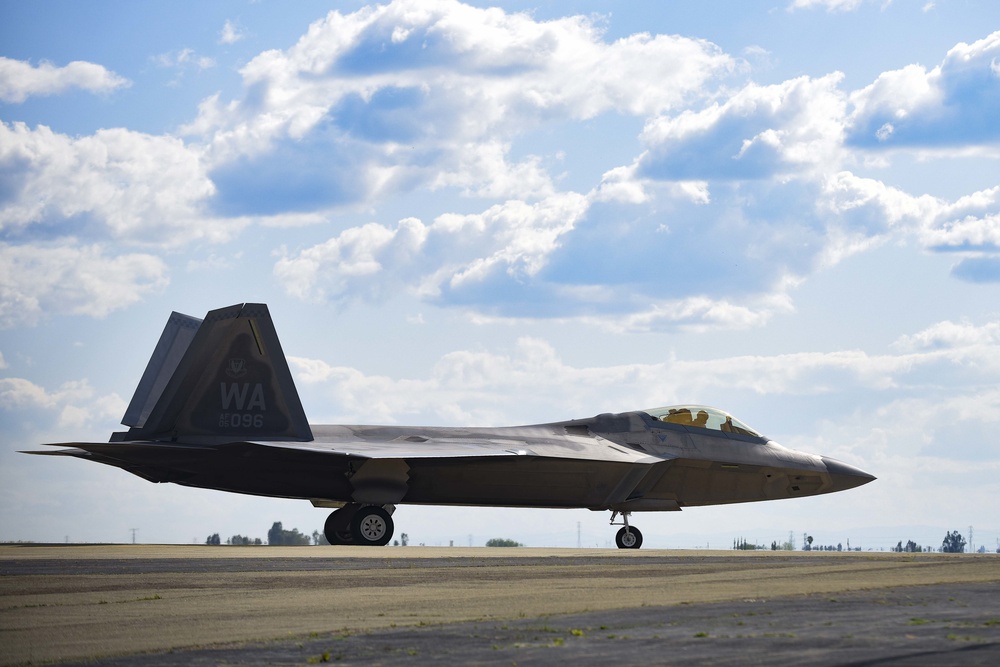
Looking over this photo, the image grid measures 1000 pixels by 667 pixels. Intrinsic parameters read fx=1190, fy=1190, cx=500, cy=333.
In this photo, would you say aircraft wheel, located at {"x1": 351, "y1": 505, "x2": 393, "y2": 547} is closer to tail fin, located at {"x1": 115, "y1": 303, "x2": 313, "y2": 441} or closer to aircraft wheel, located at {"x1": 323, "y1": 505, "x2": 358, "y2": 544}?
aircraft wheel, located at {"x1": 323, "y1": 505, "x2": 358, "y2": 544}

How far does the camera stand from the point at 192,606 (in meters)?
11.3

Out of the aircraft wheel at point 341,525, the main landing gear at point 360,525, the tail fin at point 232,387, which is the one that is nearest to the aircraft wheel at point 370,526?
the main landing gear at point 360,525

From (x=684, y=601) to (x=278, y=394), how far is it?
16215 mm

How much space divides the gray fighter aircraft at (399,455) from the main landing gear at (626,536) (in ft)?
0.11

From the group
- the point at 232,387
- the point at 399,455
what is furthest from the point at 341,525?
the point at 232,387

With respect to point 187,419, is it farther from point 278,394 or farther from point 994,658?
point 994,658

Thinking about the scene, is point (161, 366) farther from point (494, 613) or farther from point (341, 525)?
point (494, 613)

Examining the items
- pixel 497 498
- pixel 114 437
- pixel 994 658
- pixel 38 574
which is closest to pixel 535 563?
pixel 38 574

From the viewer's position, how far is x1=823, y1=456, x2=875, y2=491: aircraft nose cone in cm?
3189

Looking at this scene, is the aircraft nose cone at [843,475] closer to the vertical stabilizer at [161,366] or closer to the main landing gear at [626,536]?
the main landing gear at [626,536]

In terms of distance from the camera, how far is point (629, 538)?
2947cm

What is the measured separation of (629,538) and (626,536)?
0.29ft

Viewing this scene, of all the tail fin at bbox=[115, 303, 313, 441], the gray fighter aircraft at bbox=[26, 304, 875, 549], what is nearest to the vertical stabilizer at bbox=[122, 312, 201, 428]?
the gray fighter aircraft at bbox=[26, 304, 875, 549]

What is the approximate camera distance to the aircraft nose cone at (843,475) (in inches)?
1256
